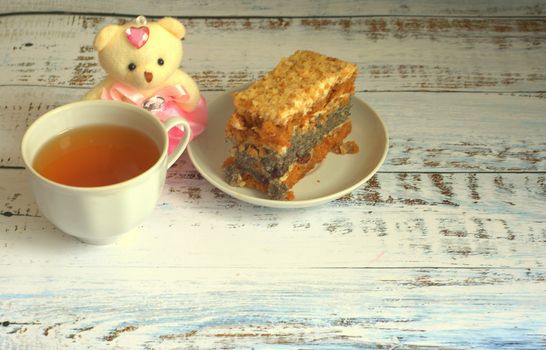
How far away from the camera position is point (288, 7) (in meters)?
1.88

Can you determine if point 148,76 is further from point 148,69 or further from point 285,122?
point 285,122

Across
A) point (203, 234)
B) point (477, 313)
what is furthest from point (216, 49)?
point (477, 313)

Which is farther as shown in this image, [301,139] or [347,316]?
[301,139]

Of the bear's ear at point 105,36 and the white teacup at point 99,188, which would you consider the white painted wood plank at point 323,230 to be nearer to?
the white teacup at point 99,188

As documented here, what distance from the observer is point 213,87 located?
1.63 meters

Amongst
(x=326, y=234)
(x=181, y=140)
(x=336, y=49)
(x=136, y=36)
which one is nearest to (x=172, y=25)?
(x=136, y=36)

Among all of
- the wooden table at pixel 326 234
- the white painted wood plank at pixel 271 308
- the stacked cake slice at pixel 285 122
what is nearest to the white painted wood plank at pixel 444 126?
the wooden table at pixel 326 234

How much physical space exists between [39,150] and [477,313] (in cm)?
76

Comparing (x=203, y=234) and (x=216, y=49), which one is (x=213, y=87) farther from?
(x=203, y=234)

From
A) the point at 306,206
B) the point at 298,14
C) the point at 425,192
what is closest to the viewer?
the point at 306,206

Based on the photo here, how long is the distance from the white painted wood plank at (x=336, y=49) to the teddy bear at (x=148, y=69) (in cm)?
31

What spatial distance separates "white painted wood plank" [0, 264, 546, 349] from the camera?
1094 millimetres

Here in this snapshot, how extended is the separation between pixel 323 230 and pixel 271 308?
0.20 meters

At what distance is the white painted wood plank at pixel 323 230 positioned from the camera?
1217 millimetres
